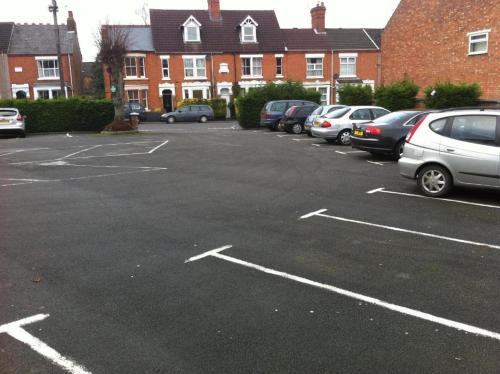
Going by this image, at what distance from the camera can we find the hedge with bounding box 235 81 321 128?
2891 cm

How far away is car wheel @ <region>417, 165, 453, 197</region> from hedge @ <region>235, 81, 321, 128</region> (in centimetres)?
2042

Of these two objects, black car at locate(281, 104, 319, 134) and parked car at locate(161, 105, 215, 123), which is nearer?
black car at locate(281, 104, 319, 134)

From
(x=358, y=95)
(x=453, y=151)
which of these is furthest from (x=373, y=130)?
(x=358, y=95)

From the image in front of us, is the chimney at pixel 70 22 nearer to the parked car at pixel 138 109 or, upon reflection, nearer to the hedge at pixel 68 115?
the parked car at pixel 138 109

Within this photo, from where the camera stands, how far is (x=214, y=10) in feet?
154

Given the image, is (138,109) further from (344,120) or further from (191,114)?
(344,120)

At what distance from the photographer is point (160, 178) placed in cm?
1174

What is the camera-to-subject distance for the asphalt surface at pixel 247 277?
3.71 metres

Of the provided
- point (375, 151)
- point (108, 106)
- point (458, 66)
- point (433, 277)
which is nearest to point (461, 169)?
point (433, 277)

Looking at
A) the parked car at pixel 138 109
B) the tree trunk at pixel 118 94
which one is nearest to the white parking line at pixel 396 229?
the tree trunk at pixel 118 94

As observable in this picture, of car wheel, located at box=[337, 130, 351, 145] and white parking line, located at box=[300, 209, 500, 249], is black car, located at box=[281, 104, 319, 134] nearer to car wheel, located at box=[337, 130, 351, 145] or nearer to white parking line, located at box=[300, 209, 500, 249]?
car wheel, located at box=[337, 130, 351, 145]

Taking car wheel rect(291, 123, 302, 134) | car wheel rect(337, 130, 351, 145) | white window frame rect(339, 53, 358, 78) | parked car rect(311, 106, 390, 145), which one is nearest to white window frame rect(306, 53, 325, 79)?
white window frame rect(339, 53, 358, 78)

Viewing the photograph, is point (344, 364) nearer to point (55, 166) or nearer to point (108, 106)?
point (55, 166)

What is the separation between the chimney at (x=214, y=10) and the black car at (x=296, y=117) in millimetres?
26713
